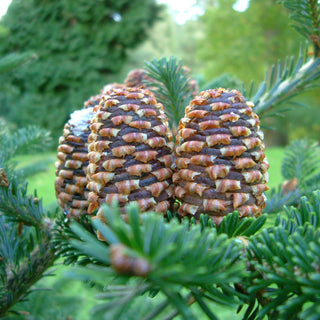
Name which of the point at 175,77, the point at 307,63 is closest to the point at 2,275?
the point at 175,77

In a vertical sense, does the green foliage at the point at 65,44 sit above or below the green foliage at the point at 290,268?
above

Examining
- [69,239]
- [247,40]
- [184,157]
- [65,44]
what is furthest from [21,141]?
[247,40]

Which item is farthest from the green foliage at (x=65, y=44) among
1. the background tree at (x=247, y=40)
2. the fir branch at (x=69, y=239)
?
the fir branch at (x=69, y=239)

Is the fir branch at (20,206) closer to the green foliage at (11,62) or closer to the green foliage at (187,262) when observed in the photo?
the green foliage at (187,262)

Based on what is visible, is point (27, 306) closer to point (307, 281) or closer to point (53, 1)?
point (307, 281)

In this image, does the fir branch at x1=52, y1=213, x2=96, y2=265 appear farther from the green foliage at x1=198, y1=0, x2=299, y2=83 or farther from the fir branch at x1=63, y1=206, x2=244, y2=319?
the green foliage at x1=198, y1=0, x2=299, y2=83

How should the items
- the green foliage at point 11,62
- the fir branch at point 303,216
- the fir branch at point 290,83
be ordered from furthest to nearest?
the green foliage at point 11,62, the fir branch at point 290,83, the fir branch at point 303,216

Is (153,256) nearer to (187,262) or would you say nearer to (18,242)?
(187,262)
